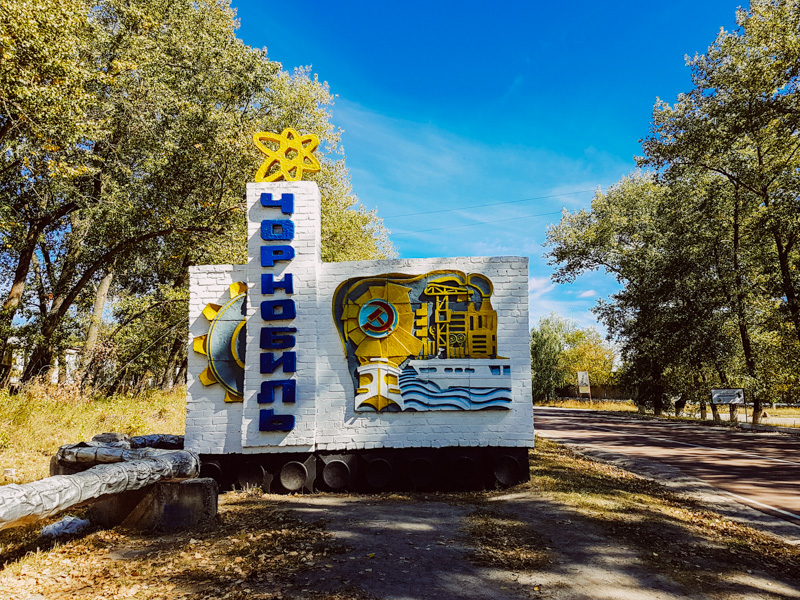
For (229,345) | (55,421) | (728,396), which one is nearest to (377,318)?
(229,345)

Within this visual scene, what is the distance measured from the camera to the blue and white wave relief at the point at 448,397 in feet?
25.6

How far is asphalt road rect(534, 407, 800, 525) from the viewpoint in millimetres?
8234

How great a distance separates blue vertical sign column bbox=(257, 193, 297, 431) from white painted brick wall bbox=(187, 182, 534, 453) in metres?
0.09

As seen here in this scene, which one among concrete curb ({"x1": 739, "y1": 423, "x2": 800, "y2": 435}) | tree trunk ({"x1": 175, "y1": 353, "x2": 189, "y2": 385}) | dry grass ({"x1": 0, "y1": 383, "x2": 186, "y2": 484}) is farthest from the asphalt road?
tree trunk ({"x1": 175, "y1": 353, "x2": 189, "y2": 385})

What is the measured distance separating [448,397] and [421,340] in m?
1.02

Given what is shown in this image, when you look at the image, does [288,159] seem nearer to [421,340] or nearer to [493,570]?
[421,340]

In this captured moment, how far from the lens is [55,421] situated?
1027cm

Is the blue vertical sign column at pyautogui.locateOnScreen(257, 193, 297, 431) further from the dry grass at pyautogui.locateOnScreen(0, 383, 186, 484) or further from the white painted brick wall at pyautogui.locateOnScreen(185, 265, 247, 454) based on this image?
the dry grass at pyautogui.locateOnScreen(0, 383, 186, 484)

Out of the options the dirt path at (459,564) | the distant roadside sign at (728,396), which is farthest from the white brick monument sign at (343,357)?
the distant roadside sign at (728,396)

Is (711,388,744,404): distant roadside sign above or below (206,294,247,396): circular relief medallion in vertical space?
below

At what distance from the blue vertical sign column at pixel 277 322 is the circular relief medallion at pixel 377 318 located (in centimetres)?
115

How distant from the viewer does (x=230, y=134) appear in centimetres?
1506

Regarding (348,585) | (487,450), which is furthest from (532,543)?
A: (487,450)

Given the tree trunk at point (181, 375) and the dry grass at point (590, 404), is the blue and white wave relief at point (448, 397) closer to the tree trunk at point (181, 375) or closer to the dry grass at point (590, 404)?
the tree trunk at point (181, 375)
